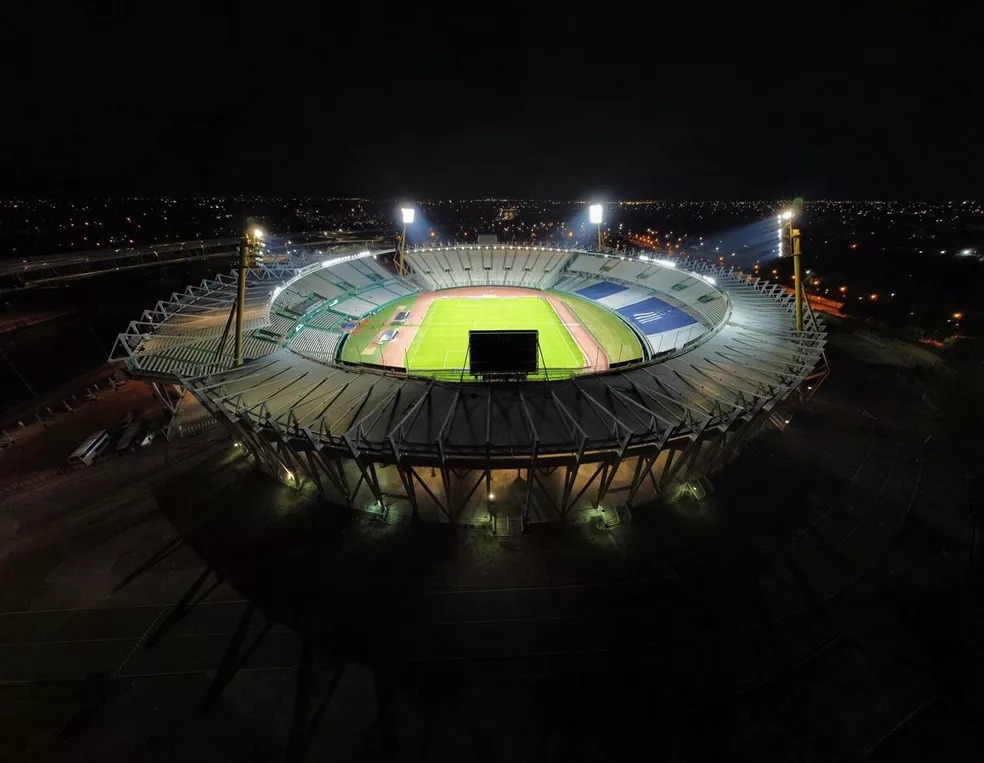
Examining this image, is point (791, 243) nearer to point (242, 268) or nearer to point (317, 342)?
point (242, 268)

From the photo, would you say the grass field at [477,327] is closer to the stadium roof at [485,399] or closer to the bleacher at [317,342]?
the bleacher at [317,342]

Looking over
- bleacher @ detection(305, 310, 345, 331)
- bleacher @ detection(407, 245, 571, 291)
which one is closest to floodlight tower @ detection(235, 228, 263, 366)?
bleacher @ detection(305, 310, 345, 331)

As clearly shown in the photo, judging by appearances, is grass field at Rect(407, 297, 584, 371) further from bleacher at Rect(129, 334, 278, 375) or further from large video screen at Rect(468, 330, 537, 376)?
bleacher at Rect(129, 334, 278, 375)

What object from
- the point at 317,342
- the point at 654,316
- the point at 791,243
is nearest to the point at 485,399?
the point at 791,243

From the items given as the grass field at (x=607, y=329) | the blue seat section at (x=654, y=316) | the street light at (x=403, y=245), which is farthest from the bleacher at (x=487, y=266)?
the blue seat section at (x=654, y=316)

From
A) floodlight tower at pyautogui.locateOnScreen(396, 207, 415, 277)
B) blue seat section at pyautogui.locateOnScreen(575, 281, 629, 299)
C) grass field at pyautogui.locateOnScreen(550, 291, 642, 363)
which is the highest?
floodlight tower at pyautogui.locateOnScreen(396, 207, 415, 277)

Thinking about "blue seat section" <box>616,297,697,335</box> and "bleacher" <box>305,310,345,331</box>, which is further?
"blue seat section" <box>616,297,697,335</box>
